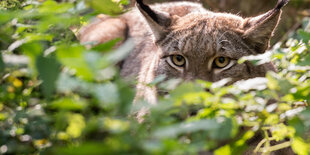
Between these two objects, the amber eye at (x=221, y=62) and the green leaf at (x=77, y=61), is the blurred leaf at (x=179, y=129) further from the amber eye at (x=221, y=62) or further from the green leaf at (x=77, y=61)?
the amber eye at (x=221, y=62)

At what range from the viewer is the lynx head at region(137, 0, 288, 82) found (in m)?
3.83

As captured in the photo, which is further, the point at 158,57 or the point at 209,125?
the point at 158,57

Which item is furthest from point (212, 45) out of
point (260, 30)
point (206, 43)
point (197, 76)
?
point (260, 30)

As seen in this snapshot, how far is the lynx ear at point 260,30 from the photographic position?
370 centimetres

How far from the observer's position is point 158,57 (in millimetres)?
4273

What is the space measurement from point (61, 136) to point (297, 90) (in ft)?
4.65

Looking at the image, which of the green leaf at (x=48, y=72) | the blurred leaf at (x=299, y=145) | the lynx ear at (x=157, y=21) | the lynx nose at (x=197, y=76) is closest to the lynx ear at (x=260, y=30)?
the lynx nose at (x=197, y=76)

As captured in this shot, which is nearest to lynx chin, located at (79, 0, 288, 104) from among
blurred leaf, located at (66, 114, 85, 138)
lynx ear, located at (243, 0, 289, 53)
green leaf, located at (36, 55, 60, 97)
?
lynx ear, located at (243, 0, 289, 53)

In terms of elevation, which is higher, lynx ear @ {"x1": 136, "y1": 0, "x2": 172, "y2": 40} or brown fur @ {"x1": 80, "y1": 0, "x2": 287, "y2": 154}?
lynx ear @ {"x1": 136, "y1": 0, "x2": 172, "y2": 40}

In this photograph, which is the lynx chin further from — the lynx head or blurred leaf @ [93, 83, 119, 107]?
blurred leaf @ [93, 83, 119, 107]

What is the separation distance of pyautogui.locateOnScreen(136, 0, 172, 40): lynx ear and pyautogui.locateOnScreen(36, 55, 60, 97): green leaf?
274 centimetres

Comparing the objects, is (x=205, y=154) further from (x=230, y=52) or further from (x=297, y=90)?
(x=230, y=52)

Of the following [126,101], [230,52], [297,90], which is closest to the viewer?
[126,101]

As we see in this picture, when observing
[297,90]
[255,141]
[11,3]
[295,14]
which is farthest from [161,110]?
[295,14]
